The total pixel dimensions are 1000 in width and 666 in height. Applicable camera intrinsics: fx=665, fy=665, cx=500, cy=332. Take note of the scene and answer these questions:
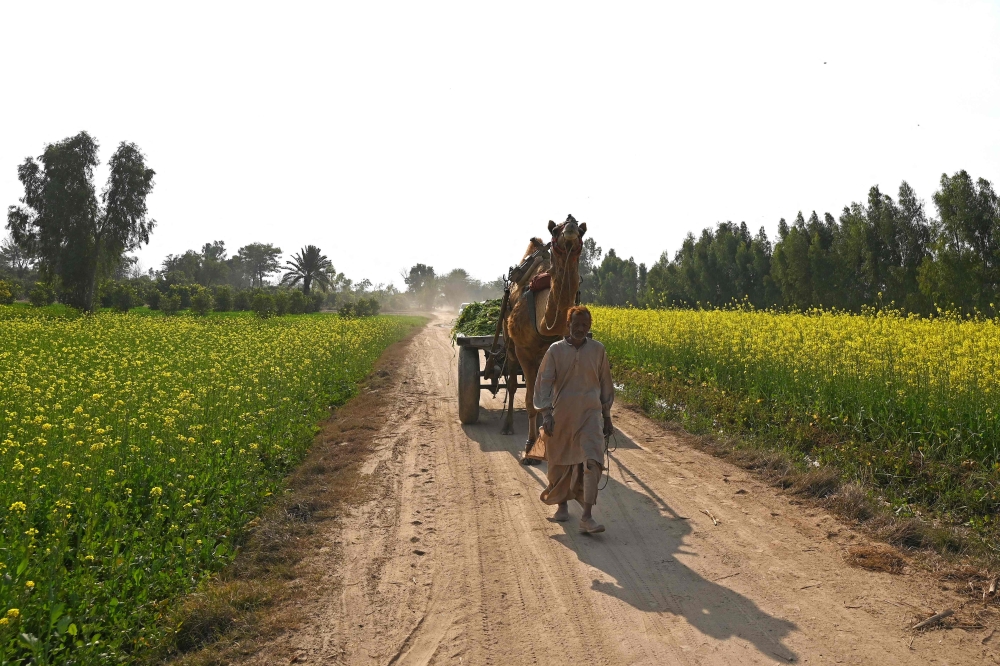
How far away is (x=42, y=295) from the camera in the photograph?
40.7m

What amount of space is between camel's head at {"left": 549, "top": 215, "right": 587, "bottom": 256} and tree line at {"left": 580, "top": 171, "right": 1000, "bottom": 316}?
11.3m

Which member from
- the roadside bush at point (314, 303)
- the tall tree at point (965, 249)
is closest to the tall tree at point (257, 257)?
the roadside bush at point (314, 303)

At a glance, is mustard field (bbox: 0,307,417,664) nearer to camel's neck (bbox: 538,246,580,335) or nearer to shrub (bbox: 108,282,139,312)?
camel's neck (bbox: 538,246,580,335)

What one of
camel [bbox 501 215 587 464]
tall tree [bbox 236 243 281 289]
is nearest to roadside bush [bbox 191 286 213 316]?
camel [bbox 501 215 587 464]

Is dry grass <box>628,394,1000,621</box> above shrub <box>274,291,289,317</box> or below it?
below

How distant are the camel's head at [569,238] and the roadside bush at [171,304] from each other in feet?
132

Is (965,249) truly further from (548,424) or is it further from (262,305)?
(262,305)

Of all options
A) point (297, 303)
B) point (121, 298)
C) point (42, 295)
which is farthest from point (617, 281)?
point (42, 295)

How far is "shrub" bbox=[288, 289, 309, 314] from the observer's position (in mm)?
48688

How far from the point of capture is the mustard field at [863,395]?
20.5 ft

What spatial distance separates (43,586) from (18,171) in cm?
4556

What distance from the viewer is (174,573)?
4.55m

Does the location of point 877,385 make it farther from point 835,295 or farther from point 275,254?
point 275,254

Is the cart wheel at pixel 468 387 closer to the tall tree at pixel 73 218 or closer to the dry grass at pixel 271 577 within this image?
the dry grass at pixel 271 577
